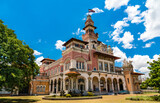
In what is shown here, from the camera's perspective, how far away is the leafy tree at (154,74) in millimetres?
13957

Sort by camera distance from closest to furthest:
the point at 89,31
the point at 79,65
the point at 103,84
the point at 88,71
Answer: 1. the point at 79,65
2. the point at 88,71
3. the point at 103,84
4. the point at 89,31

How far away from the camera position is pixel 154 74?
47.5 feet

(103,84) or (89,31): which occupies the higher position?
Answer: (89,31)

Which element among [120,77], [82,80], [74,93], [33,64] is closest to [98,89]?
[82,80]

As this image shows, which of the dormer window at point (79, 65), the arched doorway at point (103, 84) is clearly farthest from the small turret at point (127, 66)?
the dormer window at point (79, 65)

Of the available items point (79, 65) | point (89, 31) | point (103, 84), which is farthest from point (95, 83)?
point (89, 31)

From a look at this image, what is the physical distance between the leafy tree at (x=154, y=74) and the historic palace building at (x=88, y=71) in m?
15.8

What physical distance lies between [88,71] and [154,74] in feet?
62.2

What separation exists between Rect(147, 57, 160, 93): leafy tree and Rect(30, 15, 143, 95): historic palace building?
15752 millimetres

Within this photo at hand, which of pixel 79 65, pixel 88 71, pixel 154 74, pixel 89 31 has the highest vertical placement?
pixel 89 31

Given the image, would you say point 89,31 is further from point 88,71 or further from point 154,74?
point 154,74

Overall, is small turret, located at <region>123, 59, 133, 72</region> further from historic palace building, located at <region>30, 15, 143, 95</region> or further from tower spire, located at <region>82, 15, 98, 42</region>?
tower spire, located at <region>82, 15, 98, 42</region>

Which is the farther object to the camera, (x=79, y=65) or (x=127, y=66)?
(x=127, y=66)

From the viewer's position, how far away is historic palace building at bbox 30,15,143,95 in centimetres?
3088
